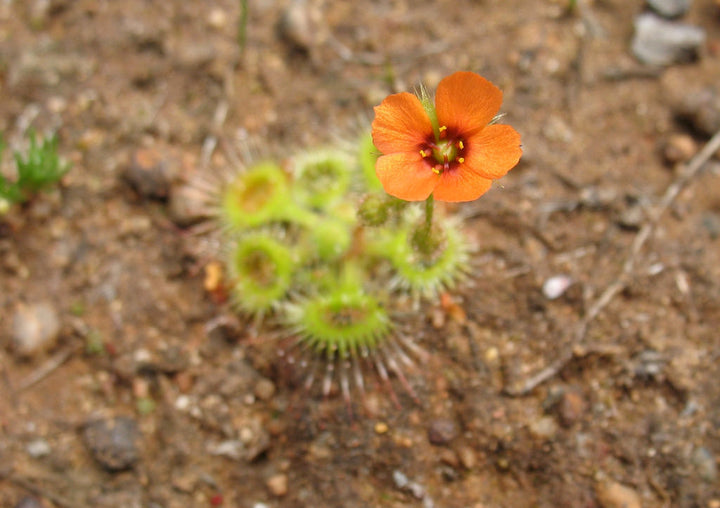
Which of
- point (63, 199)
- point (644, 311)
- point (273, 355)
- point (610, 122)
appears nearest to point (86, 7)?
point (63, 199)

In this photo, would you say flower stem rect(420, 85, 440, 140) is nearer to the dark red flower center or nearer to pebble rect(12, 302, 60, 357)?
the dark red flower center

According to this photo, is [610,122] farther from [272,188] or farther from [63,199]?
[63,199]

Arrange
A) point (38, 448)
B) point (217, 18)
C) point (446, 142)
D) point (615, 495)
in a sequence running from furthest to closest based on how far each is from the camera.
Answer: point (217, 18)
point (38, 448)
point (615, 495)
point (446, 142)

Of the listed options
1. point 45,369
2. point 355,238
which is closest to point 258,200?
point 355,238

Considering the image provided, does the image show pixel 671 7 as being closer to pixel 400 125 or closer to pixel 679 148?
pixel 679 148

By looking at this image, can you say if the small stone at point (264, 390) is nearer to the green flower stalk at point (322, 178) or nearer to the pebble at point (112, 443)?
the pebble at point (112, 443)
